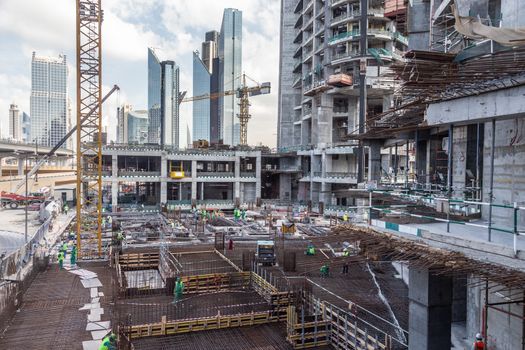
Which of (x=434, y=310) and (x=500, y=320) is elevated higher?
(x=434, y=310)

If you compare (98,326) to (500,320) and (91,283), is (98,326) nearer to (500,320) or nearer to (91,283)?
(91,283)

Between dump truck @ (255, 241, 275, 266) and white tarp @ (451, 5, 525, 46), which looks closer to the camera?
white tarp @ (451, 5, 525, 46)

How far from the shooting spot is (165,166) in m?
66.7

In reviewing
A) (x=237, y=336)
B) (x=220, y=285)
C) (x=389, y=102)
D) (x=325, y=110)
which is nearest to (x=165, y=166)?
(x=325, y=110)

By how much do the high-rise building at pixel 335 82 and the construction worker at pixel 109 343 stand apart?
4375 cm

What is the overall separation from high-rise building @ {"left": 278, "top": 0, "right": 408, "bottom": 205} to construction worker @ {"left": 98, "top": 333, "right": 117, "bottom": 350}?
43.8 metres

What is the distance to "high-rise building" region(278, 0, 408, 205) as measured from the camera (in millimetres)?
62938

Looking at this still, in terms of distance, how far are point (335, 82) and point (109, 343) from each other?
175 feet

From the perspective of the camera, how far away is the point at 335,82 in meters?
61.8

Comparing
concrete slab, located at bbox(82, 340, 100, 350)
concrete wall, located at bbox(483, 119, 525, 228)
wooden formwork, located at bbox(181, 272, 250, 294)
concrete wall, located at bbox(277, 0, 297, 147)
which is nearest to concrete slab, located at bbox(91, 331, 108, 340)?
concrete slab, located at bbox(82, 340, 100, 350)

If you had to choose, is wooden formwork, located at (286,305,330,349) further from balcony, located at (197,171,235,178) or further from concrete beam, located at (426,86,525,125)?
balcony, located at (197,171,235,178)

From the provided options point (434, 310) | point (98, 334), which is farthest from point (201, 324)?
point (434, 310)

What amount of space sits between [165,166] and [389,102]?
36.9 meters

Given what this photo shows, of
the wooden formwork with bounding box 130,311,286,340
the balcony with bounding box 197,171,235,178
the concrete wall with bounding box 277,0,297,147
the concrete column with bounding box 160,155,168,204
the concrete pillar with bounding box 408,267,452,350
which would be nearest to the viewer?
the concrete pillar with bounding box 408,267,452,350
